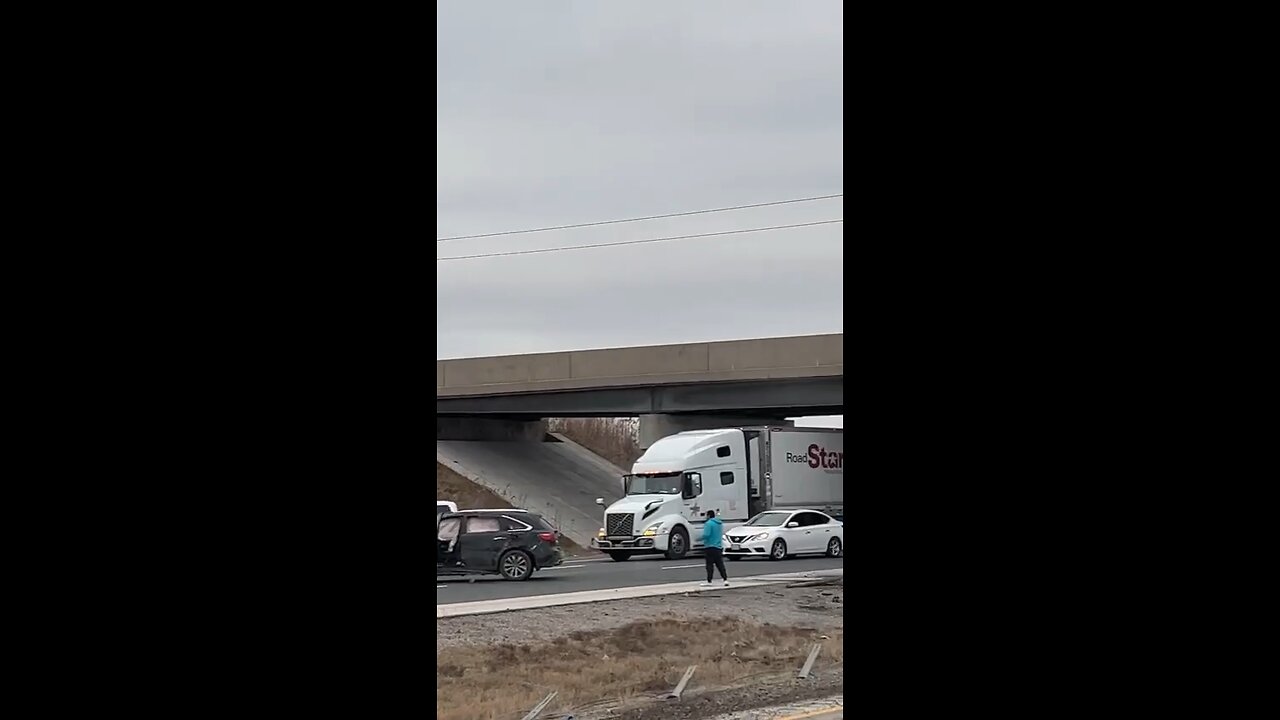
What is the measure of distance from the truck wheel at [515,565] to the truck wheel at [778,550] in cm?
665

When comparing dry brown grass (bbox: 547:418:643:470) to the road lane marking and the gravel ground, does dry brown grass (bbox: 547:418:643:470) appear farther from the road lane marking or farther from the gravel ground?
the road lane marking

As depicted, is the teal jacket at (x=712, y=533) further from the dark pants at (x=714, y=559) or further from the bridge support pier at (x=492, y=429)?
the bridge support pier at (x=492, y=429)

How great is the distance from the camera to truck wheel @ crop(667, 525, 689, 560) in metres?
29.4

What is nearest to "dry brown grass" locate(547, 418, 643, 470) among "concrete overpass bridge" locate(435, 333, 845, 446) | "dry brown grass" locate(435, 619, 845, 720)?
"concrete overpass bridge" locate(435, 333, 845, 446)

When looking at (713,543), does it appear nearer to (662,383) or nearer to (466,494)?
(662,383)

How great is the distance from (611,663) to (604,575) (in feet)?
35.2

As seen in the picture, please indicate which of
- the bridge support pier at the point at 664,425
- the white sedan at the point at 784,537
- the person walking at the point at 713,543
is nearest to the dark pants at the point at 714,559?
the person walking at the point at 713,543

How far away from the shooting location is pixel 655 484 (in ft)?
98.7

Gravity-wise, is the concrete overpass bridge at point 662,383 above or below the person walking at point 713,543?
above

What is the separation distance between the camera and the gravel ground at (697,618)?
12.1m
